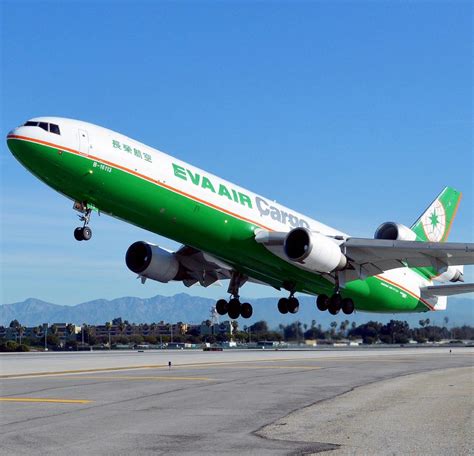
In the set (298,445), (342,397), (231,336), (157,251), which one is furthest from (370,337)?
(298,445)

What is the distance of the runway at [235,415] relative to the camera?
14.1m

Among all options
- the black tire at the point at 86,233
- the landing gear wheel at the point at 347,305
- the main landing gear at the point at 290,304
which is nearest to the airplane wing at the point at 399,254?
the landing gear wheel at the point at 347,305

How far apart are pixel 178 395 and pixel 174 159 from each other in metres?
Answer: 16.9

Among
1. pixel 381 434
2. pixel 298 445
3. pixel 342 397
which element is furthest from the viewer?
pixel 342 397

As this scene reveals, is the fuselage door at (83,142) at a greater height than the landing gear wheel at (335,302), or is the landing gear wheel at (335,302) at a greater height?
the fuselage door at (83,142)

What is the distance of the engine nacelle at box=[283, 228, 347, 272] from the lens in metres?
40.2

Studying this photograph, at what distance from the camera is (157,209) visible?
36094mm

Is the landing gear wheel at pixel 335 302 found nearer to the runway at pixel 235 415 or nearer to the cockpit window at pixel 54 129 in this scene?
the runway at pixel 235 415

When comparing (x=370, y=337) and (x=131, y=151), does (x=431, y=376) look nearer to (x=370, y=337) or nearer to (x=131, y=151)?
(x=131, y=151)

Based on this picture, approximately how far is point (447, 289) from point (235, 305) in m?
15.6

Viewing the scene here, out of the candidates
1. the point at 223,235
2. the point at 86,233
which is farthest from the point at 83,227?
the point at 223,235

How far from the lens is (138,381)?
29047 millimetres

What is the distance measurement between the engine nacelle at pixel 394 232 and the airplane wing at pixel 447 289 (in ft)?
15.3

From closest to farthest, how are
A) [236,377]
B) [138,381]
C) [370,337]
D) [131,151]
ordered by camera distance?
[138,381] → [236,377] → [131,151] → [370,337]
